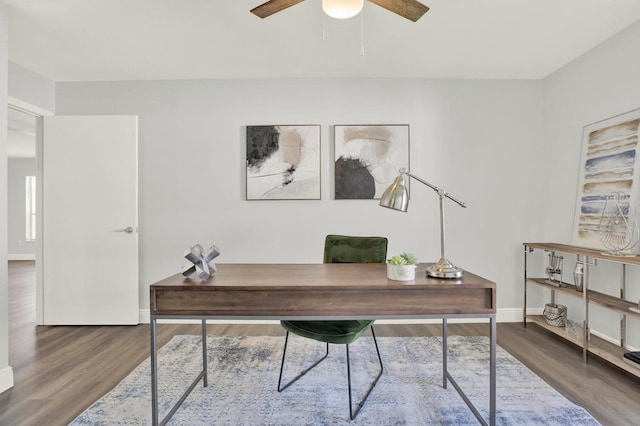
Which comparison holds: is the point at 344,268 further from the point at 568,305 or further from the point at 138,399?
the point at 568,305

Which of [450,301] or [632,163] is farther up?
[632,163]

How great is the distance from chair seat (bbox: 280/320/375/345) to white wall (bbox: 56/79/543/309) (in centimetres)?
139

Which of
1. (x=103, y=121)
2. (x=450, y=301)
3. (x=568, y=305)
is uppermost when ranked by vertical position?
(x=103, y=121)

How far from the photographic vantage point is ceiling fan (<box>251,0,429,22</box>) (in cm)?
149

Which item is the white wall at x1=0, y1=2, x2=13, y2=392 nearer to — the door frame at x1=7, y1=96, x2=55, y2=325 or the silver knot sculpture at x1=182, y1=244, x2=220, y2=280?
the door frame at x1=7, y1=96, x2=55, y2=325

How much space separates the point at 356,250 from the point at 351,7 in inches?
56.8

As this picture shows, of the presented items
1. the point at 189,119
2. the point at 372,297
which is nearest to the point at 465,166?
the point at 372,297

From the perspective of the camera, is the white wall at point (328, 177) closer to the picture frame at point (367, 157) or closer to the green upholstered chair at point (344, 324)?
the picture frame at point (367, 157)

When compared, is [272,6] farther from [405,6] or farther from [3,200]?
[3,200]

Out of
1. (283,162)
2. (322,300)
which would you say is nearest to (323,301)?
(322,300)

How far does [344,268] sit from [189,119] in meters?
2.34

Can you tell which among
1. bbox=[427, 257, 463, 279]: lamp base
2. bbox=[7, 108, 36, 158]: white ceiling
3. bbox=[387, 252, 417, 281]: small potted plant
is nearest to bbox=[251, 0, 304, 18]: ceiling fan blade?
bbox=[387, 252, 417, 281]: small potted plant

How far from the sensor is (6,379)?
78.3 inches

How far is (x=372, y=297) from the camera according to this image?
1453mm
